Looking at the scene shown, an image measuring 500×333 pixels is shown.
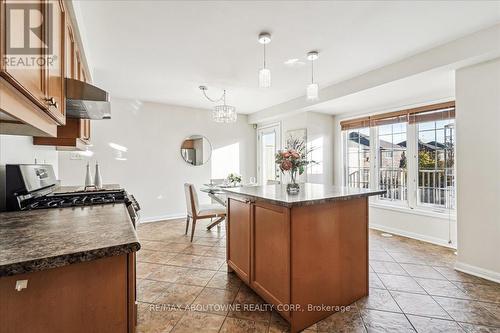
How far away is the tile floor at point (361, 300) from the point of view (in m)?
1.78

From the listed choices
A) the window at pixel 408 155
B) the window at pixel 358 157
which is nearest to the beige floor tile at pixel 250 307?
the window at pixel 408 155

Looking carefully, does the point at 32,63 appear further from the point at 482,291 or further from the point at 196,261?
the point at 482,291

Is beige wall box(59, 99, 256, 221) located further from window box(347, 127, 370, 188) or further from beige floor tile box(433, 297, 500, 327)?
beige floor tile box(433, 297, 500, 327)

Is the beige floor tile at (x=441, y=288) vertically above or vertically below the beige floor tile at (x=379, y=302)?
above

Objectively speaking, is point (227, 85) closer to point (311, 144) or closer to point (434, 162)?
point (311, 144)

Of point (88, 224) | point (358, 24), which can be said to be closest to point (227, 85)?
point (358, 24)

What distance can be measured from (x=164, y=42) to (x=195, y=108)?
2.93m

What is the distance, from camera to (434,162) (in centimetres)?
373

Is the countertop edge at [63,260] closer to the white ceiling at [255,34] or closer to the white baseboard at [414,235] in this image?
the white ceiling at [255,34]

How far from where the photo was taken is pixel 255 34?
234 cm

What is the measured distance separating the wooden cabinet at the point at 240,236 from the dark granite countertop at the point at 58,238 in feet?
3.64

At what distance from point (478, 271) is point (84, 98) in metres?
3.94

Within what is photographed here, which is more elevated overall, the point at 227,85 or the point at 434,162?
the point at 227,85

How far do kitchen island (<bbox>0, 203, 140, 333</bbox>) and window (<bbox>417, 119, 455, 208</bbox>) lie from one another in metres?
4.36
